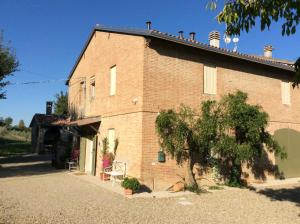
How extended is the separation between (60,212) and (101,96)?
8.52 metres

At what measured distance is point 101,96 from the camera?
1622cm

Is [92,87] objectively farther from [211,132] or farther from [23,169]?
[211,132]

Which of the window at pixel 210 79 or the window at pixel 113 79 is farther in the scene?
the window at pixel 113 79

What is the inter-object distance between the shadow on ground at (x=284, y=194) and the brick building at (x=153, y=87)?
2207 mm

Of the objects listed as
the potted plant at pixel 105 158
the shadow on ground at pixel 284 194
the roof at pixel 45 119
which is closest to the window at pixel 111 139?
the potted plant at pixel 105 158

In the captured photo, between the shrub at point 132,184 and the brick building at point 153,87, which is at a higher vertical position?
the brick building at point 153,87

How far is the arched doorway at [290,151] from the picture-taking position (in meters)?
16.9

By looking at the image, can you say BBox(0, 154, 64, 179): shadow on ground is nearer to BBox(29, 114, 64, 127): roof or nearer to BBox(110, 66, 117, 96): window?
BBox(110, 66, 117, 96): window

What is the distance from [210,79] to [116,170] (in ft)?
19.0

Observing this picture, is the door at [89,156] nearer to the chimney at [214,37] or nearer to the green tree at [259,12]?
the chimney at [214,37]

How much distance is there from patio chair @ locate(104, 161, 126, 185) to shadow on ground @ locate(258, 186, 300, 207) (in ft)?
18.1

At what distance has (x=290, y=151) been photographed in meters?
17.5

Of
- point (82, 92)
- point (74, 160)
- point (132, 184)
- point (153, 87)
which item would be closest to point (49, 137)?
point (82, 92)

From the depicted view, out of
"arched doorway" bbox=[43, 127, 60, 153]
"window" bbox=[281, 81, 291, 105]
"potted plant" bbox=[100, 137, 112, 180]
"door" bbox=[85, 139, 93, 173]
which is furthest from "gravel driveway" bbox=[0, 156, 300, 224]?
"arched doorway" bbox=[43, 127, 60, 153]
